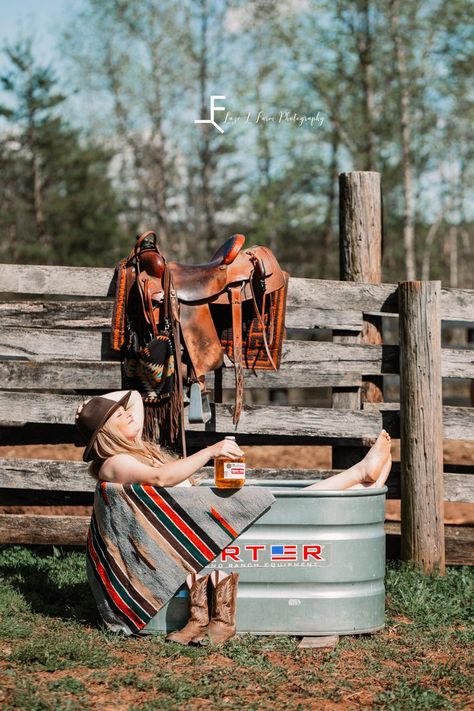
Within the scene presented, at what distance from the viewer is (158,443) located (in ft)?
15.9

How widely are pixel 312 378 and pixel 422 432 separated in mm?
713

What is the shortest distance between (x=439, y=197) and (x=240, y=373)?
1036 inches

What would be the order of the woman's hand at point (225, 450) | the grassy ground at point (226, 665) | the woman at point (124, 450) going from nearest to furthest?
the grassy ground at point (226, 665) < the woman's hand at point (225, 450) < the woman at point (124, 450)

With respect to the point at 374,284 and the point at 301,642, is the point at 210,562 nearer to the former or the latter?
the point at 301,642

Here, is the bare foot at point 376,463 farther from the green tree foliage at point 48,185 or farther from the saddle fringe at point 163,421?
the green tree foliage at point 48,185

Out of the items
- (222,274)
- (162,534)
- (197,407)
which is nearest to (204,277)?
(222,274)

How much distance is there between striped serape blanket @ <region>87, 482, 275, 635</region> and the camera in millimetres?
3967

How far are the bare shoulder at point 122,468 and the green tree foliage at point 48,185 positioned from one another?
671 inches

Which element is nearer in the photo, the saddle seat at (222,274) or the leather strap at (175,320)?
the leather strap at (175,320)

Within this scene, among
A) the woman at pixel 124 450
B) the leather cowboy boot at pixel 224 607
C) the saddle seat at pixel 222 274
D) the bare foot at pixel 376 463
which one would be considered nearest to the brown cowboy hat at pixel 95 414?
the woman at pixel 124 450

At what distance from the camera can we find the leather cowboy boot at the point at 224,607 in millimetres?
3922

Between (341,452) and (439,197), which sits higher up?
(439,197)

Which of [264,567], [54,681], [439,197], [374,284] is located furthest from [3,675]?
[439,197]

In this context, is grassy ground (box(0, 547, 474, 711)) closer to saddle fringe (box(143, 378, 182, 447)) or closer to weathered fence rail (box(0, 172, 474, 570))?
weathered fence rail (box(0, 172, 474, 570))
